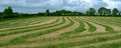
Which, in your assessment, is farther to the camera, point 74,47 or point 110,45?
point 110,45

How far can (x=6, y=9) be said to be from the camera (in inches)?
6245

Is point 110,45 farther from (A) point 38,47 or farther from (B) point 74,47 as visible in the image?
(A) point 38,47

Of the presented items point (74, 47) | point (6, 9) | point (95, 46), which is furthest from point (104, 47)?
point (6, 9)

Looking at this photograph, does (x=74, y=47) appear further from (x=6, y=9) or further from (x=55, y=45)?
(x=6, y=9)

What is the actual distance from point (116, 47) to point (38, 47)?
5312mm

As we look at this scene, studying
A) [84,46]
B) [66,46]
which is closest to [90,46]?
[84,46]

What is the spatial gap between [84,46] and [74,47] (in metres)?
0.82

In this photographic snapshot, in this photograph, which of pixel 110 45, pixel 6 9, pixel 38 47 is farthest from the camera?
pixel 6 9

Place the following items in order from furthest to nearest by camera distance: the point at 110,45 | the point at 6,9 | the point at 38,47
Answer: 1. the point at 6,9
2. the point at 110,45
3. the point at 38,47

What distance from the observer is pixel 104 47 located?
1806cm

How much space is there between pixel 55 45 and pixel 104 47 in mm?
3356

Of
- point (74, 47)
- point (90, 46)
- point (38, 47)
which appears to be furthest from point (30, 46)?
point (90, 46)

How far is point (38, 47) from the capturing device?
1745 cm

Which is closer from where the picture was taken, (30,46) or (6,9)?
(30,46)
